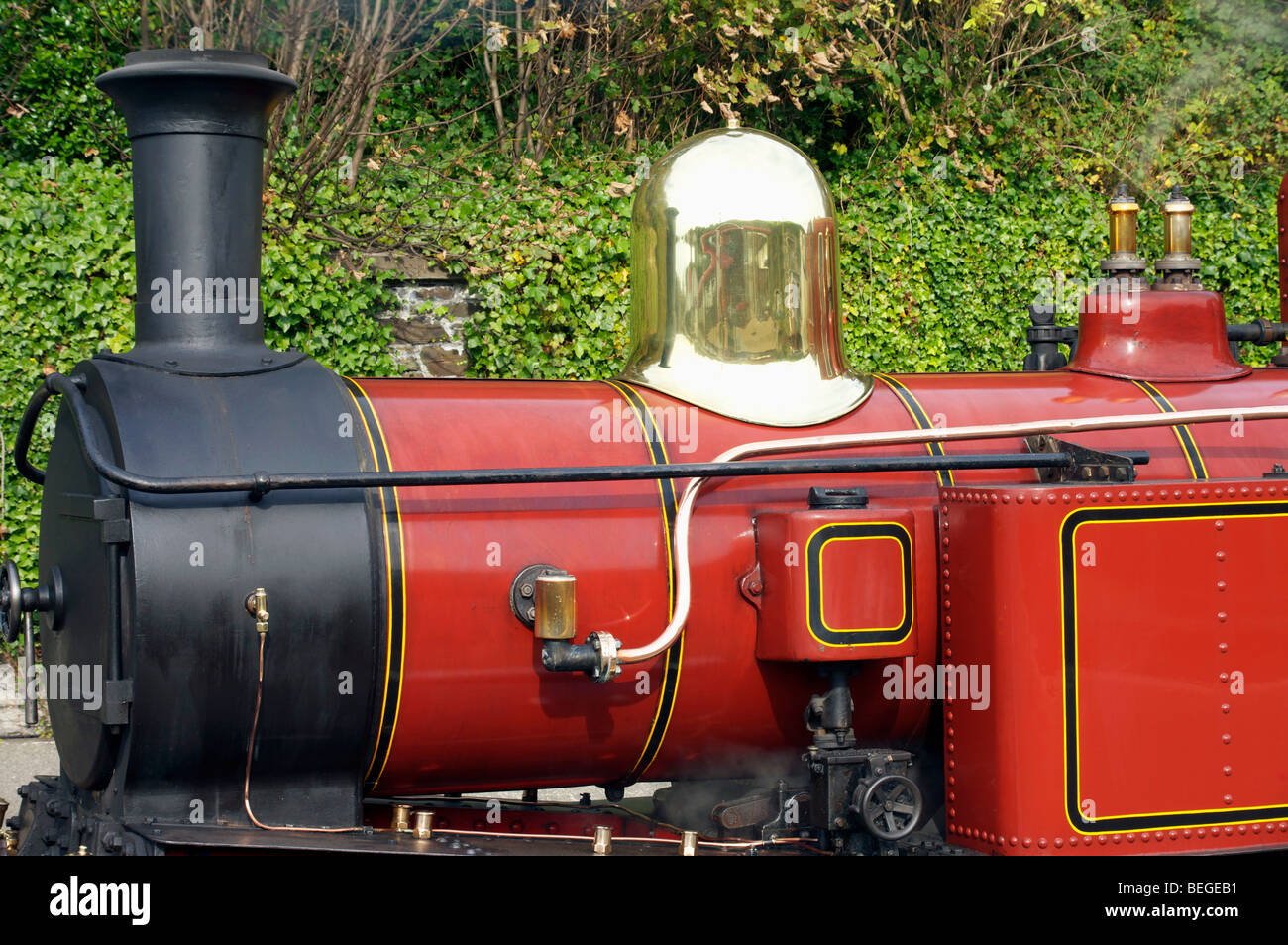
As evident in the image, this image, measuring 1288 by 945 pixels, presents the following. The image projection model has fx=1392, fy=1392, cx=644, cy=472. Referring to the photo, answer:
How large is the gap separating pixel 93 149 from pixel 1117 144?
7.04 metres

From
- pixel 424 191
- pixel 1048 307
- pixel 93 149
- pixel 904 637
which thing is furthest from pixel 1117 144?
pixel 904 637

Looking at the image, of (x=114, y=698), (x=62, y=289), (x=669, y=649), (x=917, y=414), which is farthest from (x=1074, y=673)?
(x=62, y=289)

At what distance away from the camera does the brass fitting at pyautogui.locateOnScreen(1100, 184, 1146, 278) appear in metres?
4.22

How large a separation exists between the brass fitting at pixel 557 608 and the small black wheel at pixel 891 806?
0.84m

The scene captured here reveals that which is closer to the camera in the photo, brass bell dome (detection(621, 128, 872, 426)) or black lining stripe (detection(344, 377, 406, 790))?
black lining stripe (detection(344, 377, 406, 790))

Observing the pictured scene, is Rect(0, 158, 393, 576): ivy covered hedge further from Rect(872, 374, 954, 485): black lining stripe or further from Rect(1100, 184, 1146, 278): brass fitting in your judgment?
Rect(1100, 184, 1146, 278): brass fitting

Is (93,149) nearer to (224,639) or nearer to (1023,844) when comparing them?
(224,639)

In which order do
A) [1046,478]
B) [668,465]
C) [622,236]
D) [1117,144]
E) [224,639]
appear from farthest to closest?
[1117,144] < [622,236] < [1046,478] < [668,465] < [224,639]

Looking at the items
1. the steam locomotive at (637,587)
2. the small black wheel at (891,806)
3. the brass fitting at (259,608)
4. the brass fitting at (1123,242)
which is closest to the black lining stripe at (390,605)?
the steam locomotive at (637,587)

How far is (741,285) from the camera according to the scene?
3.60m

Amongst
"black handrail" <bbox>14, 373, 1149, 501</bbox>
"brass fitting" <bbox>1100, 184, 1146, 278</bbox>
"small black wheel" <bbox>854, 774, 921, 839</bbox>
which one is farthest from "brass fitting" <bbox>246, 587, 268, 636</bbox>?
"brass fitting" <bbox>1100, 184, 1146, 278</bbox>

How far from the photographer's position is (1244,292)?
915cm

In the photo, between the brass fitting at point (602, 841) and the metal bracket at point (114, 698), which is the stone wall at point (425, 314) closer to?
the brass fitting at point (602, 841)

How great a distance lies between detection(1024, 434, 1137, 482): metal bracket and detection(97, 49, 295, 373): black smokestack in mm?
1980
